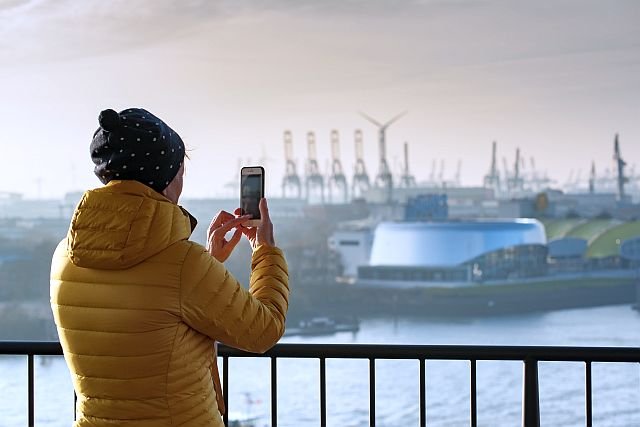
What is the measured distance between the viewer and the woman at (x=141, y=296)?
1.03 metres

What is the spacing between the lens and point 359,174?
104 feet

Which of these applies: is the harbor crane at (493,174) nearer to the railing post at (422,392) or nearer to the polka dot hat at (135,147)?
the railing post at (422,392)

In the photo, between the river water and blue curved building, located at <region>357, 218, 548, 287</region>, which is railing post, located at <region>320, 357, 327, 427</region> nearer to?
the river water

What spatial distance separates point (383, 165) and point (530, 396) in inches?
1143

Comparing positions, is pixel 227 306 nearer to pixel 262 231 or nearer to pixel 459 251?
pixel 262 231

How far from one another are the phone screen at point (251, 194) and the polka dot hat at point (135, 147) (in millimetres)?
180

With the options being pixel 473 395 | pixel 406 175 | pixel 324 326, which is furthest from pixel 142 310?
pixel 406 175

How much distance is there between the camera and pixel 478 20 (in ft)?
96.7

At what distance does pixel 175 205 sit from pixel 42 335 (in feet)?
78.0

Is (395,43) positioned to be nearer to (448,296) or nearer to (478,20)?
(478,20)

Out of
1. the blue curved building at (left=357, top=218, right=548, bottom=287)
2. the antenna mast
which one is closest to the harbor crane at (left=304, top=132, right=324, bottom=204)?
the blue curved building at (left=357, top=218, right=548, bottom=287)

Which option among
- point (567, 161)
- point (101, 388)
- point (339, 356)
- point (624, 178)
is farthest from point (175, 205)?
point (567, 161)

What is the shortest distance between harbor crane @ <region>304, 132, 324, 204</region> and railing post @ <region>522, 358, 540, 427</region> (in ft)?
90.8

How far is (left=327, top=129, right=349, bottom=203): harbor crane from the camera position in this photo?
30.5m
